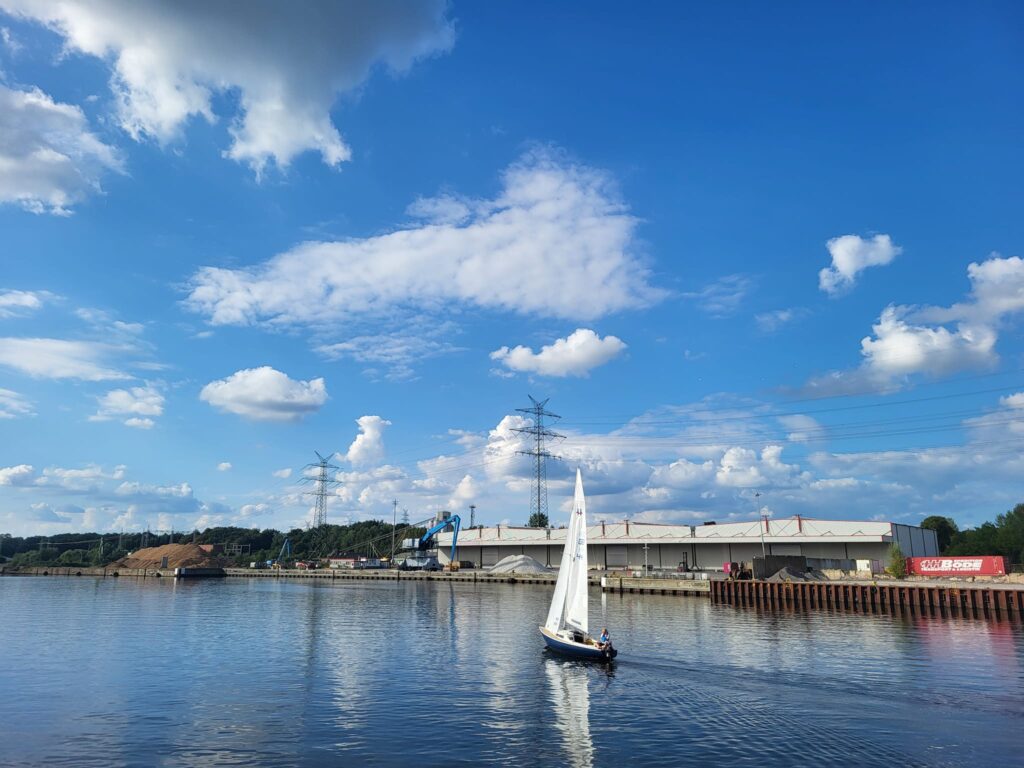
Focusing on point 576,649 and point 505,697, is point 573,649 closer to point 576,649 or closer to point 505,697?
point 576,649

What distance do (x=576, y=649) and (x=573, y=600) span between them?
4.15 meters

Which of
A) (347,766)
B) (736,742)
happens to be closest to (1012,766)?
(736,742)

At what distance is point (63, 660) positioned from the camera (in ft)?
166

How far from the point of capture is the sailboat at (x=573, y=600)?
51156 mm

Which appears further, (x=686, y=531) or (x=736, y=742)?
(x=686, y=531)

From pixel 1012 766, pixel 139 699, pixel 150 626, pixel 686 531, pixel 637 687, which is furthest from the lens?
pixel 686 531

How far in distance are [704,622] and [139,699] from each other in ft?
190

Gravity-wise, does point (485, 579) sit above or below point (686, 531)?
below

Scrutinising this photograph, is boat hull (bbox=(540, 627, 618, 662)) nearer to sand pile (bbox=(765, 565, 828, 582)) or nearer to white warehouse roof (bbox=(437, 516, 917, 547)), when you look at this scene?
sand pile (bbox=(765, 565, 828, 582))

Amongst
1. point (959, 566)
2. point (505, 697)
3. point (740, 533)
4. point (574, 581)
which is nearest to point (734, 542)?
point (740, 533)

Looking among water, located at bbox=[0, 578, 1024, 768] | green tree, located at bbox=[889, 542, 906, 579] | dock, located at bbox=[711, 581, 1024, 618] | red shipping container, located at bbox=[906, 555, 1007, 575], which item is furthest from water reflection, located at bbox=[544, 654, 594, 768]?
red shipping container, located at bbox=[906, 555, 1007, 575]

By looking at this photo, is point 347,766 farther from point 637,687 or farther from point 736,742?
point 637,687

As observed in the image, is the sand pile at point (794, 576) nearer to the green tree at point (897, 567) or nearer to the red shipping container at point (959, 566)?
the green tree at point (897, 567)

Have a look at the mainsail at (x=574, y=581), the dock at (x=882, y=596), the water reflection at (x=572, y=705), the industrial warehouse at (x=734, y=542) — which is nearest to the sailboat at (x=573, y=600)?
the mainsail at (x=574, y=581)
